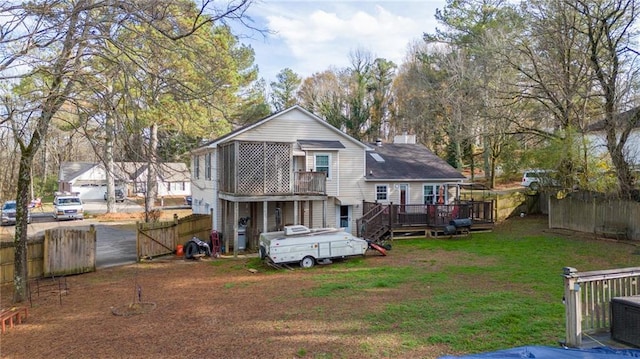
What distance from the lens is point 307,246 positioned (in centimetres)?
1402

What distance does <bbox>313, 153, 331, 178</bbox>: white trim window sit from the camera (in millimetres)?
19547

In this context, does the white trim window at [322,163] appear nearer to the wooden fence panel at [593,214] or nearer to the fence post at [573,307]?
the wooden fence panel at [593,214]

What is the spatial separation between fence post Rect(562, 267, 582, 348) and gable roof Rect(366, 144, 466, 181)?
591 inches

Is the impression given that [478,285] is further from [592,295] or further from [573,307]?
[573,307]

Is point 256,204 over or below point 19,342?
over

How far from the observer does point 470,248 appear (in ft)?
54.5

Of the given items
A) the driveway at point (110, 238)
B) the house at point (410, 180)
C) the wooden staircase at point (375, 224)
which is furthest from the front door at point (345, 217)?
the driveway at point (110, 238)

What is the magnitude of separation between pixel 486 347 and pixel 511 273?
6290 mm

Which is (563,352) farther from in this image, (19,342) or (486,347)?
(19,342)

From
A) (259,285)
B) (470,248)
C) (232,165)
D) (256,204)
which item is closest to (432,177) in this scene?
(470,248)

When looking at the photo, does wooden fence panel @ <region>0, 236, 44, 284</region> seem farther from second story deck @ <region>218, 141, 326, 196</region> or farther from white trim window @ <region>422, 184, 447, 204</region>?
white trim window @ <region>422, 184, 447, 204</region>

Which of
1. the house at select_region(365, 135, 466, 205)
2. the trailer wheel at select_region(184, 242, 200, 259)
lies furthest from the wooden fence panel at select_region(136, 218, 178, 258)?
the house at select_region(365, 135, 466, 205)

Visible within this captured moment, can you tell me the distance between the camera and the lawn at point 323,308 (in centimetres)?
689

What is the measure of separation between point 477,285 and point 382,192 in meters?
11.0
